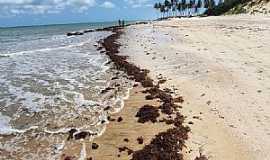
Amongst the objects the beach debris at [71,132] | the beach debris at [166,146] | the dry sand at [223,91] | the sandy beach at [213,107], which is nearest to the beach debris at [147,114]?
the sandy beach at [213,107]

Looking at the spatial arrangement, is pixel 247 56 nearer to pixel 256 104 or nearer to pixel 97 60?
pixel 256 104

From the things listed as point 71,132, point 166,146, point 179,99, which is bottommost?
point 71,132

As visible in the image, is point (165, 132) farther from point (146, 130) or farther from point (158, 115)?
point (158, 115)

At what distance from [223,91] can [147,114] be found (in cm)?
380

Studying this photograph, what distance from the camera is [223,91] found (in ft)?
50.9

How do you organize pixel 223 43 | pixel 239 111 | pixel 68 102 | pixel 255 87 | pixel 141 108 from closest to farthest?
1. pixel 239 111
2. pixel 141 108
3. pixel 255 87
4. pixel 68 102
5. pixel 223 43

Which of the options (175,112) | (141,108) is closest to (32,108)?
(141,108)

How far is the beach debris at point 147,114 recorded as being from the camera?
43.3 ft

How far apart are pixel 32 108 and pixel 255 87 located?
9288 millimetres

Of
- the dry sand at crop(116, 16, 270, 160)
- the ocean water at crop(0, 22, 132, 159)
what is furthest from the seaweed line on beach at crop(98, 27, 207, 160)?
the ocean water at crop(0, 22, 132, 159)

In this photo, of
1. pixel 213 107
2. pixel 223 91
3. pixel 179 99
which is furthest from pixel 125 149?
pixel 223 91

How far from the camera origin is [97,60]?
96.8ft

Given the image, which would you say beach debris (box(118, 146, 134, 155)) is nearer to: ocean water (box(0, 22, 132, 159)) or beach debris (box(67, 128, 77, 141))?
ocean water (box(0, 22, 132, 159))

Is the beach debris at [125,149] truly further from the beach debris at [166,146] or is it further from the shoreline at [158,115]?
the beach debris at [166,146]
